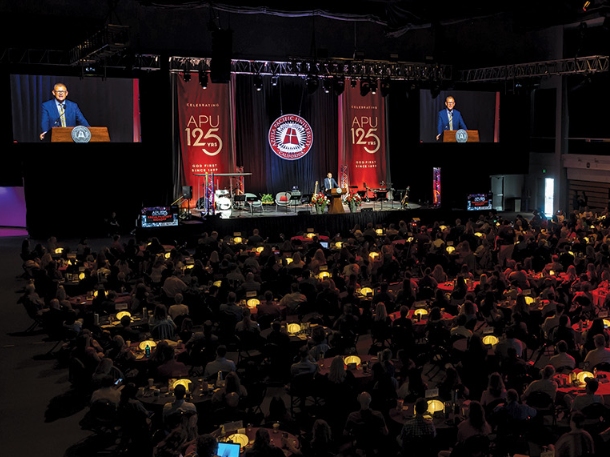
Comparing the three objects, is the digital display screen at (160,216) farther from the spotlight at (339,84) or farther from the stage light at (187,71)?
the spotlight at (339,84)

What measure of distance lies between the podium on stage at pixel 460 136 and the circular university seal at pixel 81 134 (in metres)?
→ 14.9

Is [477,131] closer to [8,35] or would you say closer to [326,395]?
[8,35]

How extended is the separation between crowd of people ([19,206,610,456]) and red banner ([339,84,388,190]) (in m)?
9.89

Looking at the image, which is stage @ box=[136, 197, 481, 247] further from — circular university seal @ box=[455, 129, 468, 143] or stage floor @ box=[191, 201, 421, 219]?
circular university seal @ box=[455, 129, 468, 143]

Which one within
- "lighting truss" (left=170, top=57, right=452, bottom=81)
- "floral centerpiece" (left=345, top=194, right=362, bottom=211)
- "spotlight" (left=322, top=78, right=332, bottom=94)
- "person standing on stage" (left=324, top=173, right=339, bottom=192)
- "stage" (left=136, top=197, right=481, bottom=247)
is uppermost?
"lighting truss" (left=170, top=57, right=452, bottom=81)

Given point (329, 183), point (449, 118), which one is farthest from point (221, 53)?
point (449, 118)

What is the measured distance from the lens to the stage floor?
25.3 m

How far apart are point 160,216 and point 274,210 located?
5.05 m

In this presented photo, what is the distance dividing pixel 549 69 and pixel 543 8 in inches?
404

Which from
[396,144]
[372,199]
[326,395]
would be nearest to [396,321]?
[326,395]

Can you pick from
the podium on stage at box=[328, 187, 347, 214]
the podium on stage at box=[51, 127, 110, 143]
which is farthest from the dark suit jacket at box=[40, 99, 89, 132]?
the podium on stage at box=[328, 187, 347, 214]

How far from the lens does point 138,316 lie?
13070 mm

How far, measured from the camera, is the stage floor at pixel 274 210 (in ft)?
83.1

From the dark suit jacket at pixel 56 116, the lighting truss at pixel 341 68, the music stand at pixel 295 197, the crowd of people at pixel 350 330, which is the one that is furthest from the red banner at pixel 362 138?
the dark suit jacket at pixel 56 116
